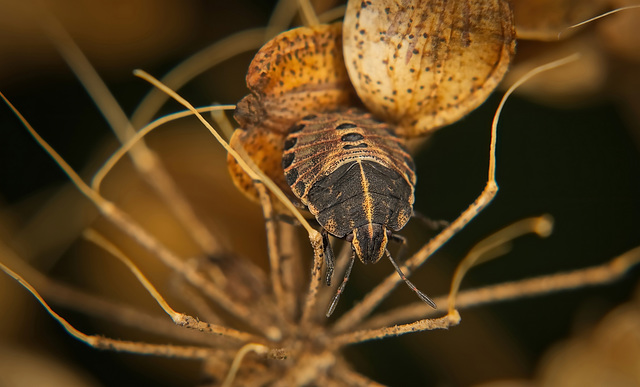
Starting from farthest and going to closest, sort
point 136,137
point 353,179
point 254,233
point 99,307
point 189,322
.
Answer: point 254,233 → point 99,307 → point 136,137 → point 189,322 → point 353,179

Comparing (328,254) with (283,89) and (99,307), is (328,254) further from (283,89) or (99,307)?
(99,307)

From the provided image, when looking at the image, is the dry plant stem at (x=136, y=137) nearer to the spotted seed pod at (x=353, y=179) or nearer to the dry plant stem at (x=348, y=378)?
→ the spotted seed pod at (x=353, y=179)

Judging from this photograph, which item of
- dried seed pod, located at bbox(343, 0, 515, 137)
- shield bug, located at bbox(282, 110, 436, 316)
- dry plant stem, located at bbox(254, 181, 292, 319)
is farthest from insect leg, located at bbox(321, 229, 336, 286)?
dried seed pod, located at bbox(343, 0, 515, 137)

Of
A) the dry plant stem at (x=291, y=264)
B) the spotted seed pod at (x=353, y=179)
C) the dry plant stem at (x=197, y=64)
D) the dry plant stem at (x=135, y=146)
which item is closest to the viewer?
the spotted seed pod at (x=353, y=179)

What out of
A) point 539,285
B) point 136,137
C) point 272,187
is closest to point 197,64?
point 136,137

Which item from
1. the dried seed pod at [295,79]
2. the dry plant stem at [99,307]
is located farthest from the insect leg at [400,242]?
the dry plant stem at [99,307]

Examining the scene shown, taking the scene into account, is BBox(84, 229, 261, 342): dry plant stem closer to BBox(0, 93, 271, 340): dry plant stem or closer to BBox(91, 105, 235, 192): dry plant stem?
BBox(0, 93, 271, 340): dry plant stem
